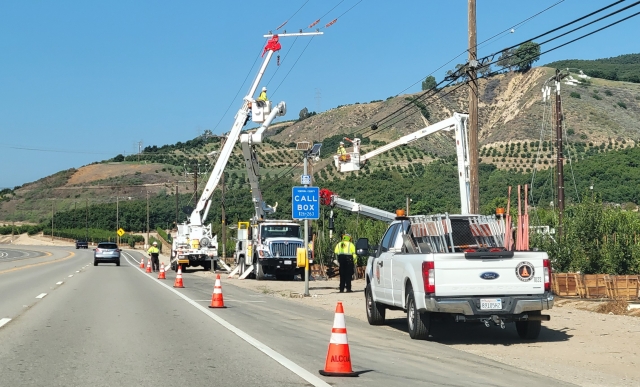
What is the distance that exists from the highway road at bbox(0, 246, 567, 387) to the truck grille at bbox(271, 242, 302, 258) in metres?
18.3

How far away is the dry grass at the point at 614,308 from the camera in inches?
746

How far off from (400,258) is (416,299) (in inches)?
49.8

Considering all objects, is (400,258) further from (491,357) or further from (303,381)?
(303,381)

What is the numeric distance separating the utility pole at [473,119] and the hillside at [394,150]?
46.6 meters

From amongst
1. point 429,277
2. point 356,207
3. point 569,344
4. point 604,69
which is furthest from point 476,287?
point 604,69

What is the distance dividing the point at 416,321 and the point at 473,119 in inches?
460

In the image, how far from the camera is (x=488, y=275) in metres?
13.7

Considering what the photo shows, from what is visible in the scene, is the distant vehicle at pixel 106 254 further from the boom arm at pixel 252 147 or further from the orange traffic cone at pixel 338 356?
the orange traffic cone at pixel 338 356

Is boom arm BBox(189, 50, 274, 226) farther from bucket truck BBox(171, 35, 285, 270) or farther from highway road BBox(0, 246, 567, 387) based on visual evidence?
highway road BBox(0, 246, 567, 387)

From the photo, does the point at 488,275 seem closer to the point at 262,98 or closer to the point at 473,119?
the point at 473,119

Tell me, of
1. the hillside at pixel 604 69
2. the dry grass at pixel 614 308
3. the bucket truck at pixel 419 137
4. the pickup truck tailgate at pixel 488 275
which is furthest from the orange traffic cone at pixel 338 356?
the hillside at pixel 604 69

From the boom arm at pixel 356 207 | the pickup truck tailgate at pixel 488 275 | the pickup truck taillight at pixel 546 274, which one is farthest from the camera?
the boom arm at pixel 356 207

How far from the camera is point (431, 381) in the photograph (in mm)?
9875

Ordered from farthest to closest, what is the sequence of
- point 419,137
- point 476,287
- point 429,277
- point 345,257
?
1. point 419,137
2. point 345,257
3. point 476,287
4. point 429,277
